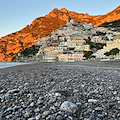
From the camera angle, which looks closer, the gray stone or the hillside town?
the gray stone

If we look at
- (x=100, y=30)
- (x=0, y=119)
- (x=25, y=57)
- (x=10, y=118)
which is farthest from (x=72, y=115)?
(x=100, y=30)

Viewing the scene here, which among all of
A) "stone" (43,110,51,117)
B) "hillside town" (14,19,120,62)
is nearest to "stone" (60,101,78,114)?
"stone" (43,110,51,117)

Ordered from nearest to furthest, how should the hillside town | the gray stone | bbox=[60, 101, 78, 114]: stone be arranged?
the gray stone
bbox=[60, 101, 78, 114]: stone
the hillside town

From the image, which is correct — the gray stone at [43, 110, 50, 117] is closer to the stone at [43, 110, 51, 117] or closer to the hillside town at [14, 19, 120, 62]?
the stone at [43, 110, 51, 117]

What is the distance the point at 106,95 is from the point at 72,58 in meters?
79.2

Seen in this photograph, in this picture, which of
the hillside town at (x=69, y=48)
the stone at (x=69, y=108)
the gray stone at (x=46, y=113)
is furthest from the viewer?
the hillside town at (x=69, y=48)

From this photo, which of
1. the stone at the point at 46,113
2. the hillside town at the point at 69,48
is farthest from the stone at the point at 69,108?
the hillside town at the point at 69,48

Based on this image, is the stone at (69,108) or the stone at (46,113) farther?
the stone at (69,108)

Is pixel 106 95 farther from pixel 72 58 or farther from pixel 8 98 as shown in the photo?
pixel 72 58

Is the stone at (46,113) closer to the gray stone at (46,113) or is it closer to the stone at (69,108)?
the gray stone at (46,113)

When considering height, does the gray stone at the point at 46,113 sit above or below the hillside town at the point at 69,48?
below

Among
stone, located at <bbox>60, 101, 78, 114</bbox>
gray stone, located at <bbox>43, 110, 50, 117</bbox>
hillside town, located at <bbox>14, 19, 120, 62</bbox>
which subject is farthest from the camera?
hillside town, located at <bbox>14, 19, 120, 62</bbox>

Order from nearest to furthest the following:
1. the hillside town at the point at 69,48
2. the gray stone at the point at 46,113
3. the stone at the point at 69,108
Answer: the gray stone at the point at 46,113 < the stone at the point at 69,108 < the hillside town at the point at 69,48

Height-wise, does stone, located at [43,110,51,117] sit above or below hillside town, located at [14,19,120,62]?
below
